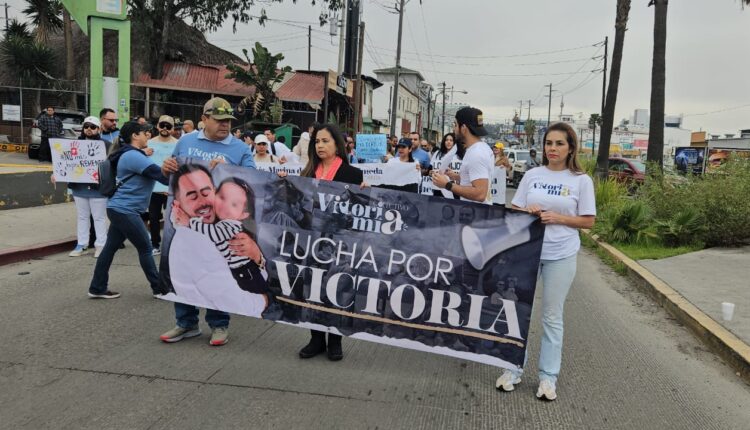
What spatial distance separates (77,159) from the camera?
8.59m

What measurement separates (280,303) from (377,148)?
31.6ft

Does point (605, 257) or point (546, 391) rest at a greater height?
point (546, 391)

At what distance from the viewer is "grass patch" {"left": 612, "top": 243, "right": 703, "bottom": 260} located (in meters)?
9.64

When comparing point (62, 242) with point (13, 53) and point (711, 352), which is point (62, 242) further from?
point (13, 53)

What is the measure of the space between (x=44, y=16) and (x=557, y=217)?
3498cm

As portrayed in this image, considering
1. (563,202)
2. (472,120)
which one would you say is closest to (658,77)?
(472,120)

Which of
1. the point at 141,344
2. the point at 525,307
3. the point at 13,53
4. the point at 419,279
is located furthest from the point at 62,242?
the point at 13,53

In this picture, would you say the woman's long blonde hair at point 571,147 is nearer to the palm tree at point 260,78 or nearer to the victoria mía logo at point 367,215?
the victoria mía logo at point 367,215

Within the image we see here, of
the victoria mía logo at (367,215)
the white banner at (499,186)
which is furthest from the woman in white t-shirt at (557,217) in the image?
the white banner at (499,186)

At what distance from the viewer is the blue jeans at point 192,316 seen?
16.3 ft

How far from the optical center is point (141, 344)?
495cm

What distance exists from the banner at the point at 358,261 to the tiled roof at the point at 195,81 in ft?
95.9

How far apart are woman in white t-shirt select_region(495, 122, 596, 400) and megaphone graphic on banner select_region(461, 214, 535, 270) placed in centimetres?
12

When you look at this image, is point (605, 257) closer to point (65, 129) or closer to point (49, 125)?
point (49, 125)
